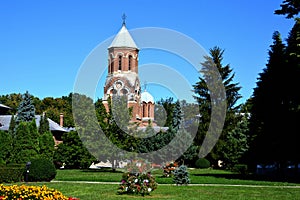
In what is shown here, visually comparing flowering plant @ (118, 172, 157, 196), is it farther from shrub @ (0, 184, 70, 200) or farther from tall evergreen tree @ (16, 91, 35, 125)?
tall evergreen tree @ (16, 91, 35, 125)

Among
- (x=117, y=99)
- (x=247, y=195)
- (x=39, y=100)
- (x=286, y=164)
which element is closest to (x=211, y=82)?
(x=117, y=99)

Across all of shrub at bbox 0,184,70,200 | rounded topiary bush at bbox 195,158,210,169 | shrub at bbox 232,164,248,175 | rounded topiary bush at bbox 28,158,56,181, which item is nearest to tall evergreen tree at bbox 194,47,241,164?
rounded topiary bush at bbox 195,158,210,169

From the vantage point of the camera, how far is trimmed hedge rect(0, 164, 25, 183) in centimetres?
2511

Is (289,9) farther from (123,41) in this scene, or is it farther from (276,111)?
(123,41)

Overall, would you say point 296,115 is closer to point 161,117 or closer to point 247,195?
point 247,195

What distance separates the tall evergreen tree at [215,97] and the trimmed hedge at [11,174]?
1080 inches

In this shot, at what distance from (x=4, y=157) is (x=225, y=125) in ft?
88.5

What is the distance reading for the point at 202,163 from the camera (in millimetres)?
48438

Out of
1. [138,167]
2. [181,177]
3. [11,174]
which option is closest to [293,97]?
[181,177]

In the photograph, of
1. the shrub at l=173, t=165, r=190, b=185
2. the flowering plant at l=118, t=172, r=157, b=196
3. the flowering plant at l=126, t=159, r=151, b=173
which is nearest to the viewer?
the flowering plant at l=118, t=172, r=157, b=196

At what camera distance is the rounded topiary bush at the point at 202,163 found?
48.4 m

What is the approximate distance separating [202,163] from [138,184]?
104ft

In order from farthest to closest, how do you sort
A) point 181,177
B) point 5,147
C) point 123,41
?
1. point 123,41
2. point 5,147
3. point 181,177

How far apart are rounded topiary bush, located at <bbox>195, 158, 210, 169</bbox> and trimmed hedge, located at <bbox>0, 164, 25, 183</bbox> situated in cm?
2584
